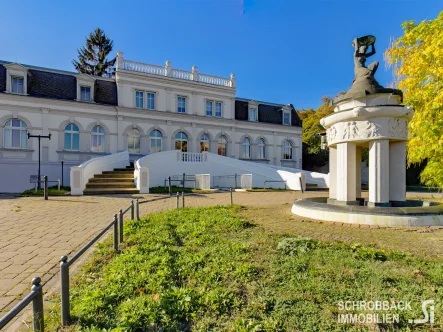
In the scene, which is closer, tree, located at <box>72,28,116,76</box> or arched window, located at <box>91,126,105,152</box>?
arched window, located at <box>91,126,105,152</box>

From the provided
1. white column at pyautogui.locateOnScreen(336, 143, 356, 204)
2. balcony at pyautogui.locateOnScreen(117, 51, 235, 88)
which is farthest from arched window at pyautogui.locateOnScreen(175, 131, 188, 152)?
white column at pyautogui.locateOnScreen(336, 143, 356, 204)

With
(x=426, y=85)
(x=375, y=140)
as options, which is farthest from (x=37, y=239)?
(x=426, y=85)

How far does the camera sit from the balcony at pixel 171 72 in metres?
22.4

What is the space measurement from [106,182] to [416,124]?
16397mm

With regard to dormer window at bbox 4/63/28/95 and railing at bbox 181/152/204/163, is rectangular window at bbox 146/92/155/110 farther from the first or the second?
dormer window at bbox 4/63/28/95

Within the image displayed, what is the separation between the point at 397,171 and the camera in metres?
7.64

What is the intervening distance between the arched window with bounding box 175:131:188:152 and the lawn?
20.4 meters

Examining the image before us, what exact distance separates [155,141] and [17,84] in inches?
432

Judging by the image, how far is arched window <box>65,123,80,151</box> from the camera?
20.3m

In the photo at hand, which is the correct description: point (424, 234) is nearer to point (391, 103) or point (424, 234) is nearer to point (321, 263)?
point (321, 263)

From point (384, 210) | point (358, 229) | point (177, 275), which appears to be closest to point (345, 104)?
point (384, 210)

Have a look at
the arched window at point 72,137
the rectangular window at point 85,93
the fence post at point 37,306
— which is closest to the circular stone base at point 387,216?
the fence post at point 37,306

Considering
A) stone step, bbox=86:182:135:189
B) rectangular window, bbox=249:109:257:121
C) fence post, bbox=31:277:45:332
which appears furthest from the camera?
rectangular window, bbox=249:109:257:121

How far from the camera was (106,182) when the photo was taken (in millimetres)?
15930
